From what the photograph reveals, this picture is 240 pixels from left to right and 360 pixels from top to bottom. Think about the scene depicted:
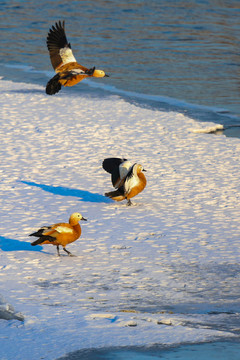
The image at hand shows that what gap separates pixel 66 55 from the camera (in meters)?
9.62

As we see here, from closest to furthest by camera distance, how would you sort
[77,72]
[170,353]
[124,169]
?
1. [170,353]
2. [77,72]
3. [124,169]

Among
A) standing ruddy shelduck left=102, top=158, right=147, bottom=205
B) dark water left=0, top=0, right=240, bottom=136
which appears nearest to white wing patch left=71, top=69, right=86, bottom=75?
standing ruddy shelduck left=102, top=158, right=147, bottom=205

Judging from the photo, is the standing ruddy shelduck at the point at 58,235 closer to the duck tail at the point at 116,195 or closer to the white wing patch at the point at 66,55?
the duck tail at the point at 116,195

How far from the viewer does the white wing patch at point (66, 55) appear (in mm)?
9514

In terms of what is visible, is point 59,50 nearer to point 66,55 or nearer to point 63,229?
point 66,55

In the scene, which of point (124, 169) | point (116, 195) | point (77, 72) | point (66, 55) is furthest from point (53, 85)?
point (116, 195)

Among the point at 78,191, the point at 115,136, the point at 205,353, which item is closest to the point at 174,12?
the point at 115,136

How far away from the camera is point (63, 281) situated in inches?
283

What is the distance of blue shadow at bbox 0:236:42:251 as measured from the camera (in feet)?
26.6

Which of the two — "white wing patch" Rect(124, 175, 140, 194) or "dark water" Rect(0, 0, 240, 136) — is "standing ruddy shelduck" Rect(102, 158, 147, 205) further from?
"dark water" Rect(0, 0, 240, 136)

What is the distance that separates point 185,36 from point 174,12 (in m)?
5.32

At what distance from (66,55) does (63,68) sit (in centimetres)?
46

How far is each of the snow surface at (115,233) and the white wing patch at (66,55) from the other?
193cm

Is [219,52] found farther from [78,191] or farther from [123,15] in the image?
[78,191]
